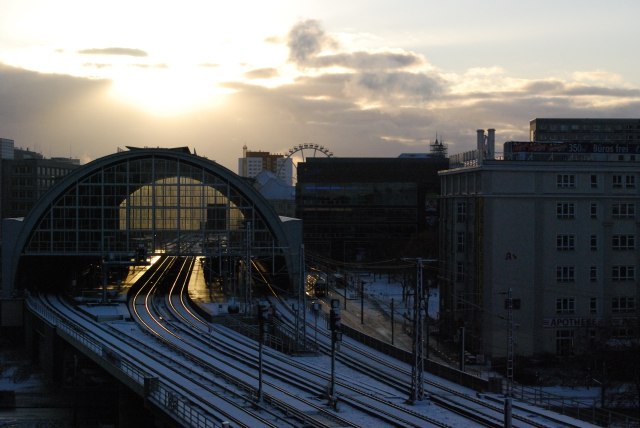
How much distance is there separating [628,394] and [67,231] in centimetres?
4208

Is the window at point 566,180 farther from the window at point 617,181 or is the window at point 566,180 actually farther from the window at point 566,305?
the window at point 566,305

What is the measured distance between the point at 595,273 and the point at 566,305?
2.81 meters

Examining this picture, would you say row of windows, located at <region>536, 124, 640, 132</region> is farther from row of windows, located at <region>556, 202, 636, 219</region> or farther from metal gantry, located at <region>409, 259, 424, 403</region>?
metal gantry, located at <region>409, 259, 424, 403</region>

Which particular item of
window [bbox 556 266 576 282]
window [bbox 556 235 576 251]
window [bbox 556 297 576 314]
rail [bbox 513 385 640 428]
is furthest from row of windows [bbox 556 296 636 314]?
rail [bbox 513 385 640 428]

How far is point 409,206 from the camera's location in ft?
326

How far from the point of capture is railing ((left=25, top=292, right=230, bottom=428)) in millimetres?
25531

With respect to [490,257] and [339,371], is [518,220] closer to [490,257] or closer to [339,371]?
[490,257]

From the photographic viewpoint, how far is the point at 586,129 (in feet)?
440

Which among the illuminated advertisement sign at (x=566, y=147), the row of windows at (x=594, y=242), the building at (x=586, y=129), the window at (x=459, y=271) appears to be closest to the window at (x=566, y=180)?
the illuminated advertisement sign at (x=566, y=147)

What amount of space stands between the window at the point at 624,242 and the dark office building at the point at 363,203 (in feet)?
167

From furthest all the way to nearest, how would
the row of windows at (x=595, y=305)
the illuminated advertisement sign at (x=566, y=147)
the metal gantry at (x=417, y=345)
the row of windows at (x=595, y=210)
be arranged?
the illuminated advertisement sign at (x=566, y=147) < the row of windows at (x=595, y=210) < the row of windows at (x=595, y=305) < the metal gantry at (x=417, y=345)

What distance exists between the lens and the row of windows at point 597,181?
150 ft

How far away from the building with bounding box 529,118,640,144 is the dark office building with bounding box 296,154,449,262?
40.5 m

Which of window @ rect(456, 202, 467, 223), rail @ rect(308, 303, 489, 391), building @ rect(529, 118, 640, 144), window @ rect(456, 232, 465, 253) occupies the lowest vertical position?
rail @ rect(308, 303, 489, 391)
